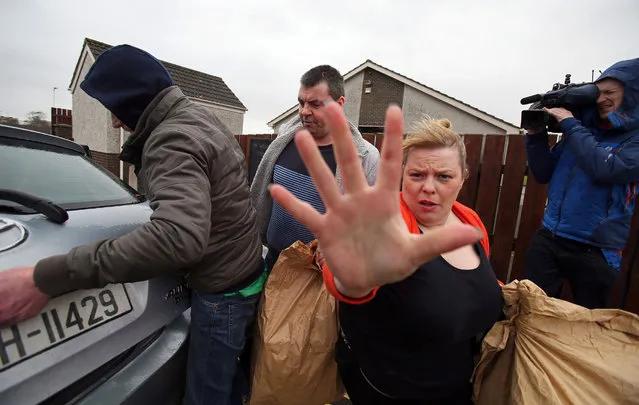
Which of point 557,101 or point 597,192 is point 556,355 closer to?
point 597,192

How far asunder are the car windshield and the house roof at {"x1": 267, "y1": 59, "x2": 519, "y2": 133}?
13988mm

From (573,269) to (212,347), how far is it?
7.22 ft

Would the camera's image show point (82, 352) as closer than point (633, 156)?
Yes

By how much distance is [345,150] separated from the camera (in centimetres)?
77

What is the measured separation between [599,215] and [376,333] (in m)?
1.67

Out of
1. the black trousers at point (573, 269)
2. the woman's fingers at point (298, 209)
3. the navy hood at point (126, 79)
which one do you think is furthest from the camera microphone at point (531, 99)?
the navy hood at point (126, 79)

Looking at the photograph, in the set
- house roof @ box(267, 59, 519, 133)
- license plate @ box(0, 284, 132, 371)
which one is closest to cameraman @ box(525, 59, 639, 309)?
license plate @ box(0, 284, 132, 371)

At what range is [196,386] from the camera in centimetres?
143

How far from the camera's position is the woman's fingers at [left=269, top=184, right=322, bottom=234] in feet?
2.69

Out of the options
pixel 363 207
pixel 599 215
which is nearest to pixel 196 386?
pixel 363 207

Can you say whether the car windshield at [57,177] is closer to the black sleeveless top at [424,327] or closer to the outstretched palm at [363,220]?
the outstretched palm at [363,220]

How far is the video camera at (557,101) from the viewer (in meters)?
1.96

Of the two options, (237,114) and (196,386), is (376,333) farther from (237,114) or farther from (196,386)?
(237,114)

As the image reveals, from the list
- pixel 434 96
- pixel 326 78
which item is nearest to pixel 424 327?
pixel 326 78
